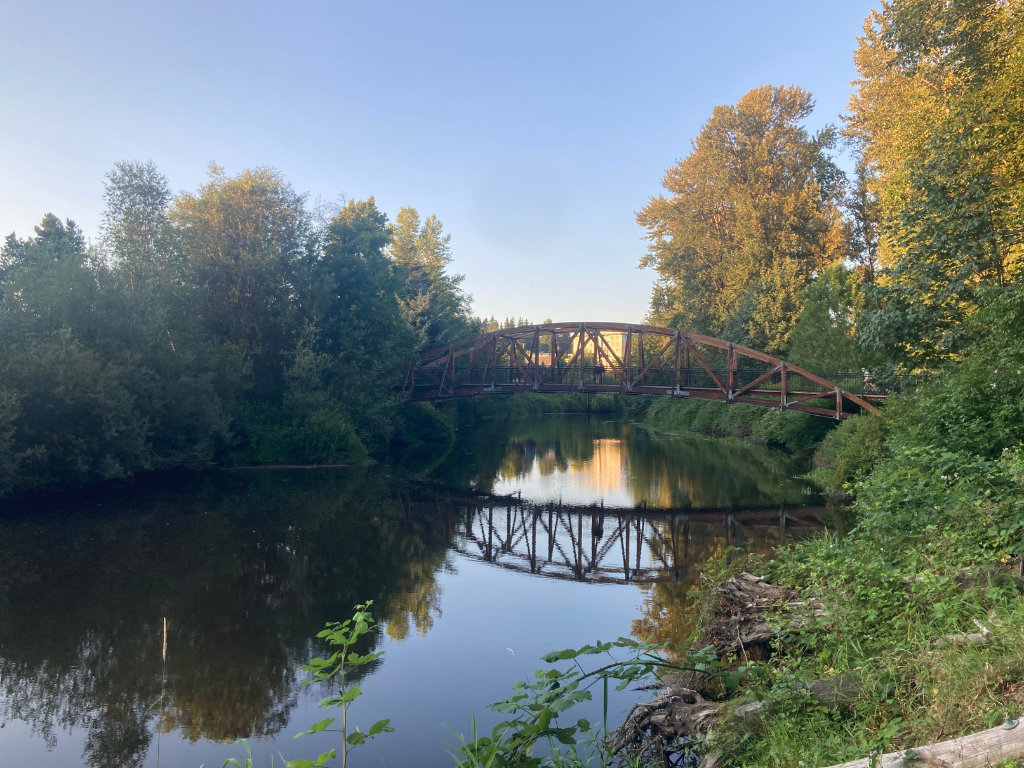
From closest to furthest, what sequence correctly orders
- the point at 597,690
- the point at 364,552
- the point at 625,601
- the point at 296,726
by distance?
the point at 296,726 → the point at 597,690 → the point at 625,601 → the point at 364,552

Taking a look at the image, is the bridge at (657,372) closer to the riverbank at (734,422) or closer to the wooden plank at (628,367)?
the wooden plank at (628,367)

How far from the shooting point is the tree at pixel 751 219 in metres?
34.1

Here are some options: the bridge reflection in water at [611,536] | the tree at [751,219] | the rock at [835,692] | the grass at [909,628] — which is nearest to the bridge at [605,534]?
the bridge reflection in water at [611,536]

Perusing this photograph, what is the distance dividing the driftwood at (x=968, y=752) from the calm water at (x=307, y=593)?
4879 mm

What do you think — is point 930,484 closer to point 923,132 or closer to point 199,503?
point 923,132

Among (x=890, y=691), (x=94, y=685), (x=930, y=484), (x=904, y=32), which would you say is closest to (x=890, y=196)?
(x=904, y=32)

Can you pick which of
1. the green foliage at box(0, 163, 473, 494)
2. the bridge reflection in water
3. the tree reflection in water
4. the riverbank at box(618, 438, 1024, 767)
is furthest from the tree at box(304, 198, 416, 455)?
the riverbank at box(618, 438, 1024, 767)

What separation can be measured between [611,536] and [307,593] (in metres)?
8.45

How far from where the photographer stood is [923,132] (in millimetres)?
16562

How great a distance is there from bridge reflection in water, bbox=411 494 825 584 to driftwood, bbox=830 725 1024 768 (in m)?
9.98

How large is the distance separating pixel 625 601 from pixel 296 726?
6349 mm

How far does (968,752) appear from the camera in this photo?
10.6ft

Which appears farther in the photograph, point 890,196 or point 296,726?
point 890,196

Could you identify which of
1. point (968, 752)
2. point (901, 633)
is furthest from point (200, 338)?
point (968, 752)
